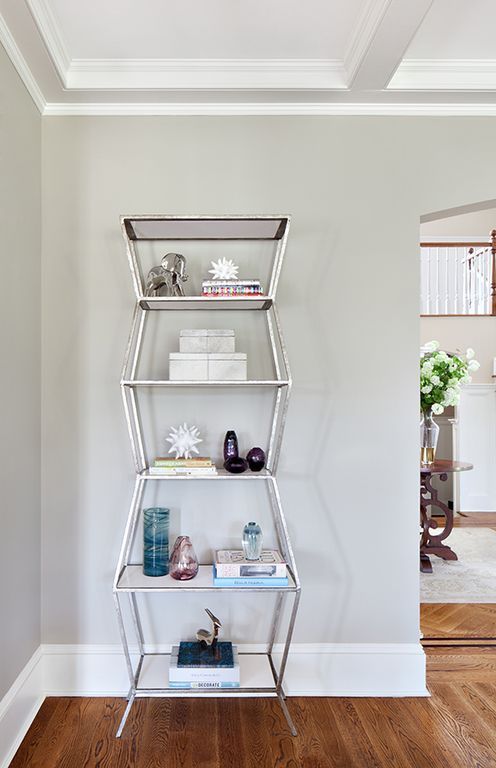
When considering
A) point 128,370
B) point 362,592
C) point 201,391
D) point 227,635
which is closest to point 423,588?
point 362,592

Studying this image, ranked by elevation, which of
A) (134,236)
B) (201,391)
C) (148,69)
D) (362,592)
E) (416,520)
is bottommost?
(362,592)

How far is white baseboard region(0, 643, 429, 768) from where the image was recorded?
2514 mm

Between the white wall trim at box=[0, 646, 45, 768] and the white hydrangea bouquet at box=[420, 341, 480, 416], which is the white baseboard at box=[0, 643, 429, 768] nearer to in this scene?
the white wall trim at box=[0, 646, 45, 768]

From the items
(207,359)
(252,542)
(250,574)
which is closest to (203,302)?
(207,359)

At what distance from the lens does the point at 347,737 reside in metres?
2.22

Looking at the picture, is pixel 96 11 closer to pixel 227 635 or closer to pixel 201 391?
pixel 201 391

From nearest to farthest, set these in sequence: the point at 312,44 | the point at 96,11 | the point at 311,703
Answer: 1. the point at 96,11
2. the point at 312,44
3. the point at 311,703

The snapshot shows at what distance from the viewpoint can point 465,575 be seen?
4164mm

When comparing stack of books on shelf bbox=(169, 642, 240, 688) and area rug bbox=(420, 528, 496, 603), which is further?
area rug bbox=(420, 528, 496, 603)

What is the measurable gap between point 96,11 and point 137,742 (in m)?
2.67

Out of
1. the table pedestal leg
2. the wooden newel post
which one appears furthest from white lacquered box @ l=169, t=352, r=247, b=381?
the wooden newel post

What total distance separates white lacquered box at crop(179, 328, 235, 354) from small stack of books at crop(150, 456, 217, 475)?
45 cm

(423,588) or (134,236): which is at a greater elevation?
(134,236)

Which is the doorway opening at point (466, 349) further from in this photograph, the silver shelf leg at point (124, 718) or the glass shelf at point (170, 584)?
the silver shelf leg at point (124, 718)
